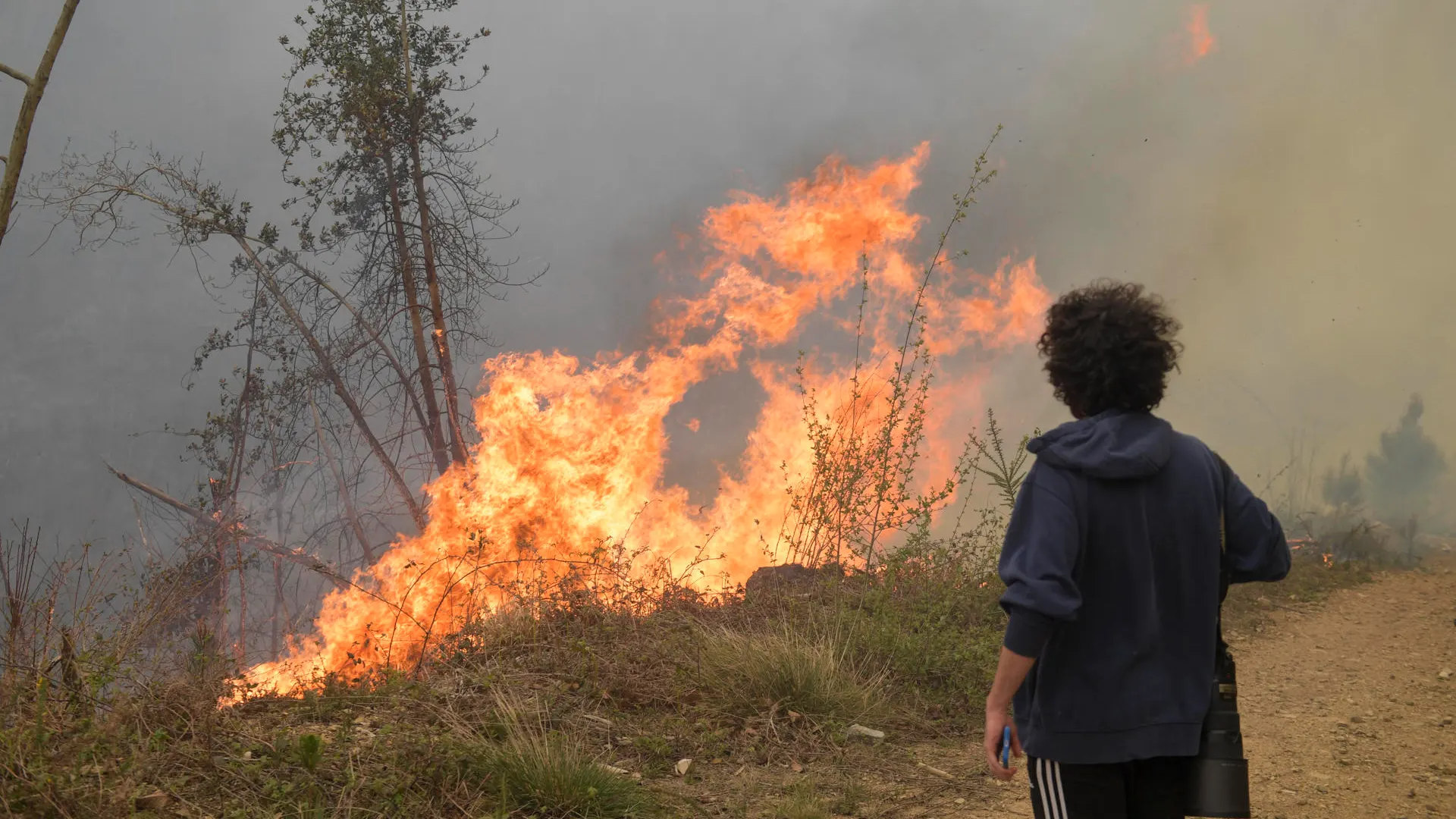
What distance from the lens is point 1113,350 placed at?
2.36 meters

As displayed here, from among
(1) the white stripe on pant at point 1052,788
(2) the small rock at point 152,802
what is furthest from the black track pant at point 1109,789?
(2) the small rock at point 152,802

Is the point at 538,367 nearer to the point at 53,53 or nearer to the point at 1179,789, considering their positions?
the point at 53,53

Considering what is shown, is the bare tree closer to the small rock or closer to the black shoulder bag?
the small rock

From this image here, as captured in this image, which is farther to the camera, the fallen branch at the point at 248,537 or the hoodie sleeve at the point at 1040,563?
the fallen branch at the point at 248,537

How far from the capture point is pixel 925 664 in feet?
21.6

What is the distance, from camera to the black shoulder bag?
2293 mm

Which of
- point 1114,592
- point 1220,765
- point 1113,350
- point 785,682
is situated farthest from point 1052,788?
point 785,682

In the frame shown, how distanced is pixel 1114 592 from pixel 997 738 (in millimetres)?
474

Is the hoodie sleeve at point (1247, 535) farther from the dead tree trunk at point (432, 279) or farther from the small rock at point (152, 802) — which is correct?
the dead tree trunk at point (432, 279)

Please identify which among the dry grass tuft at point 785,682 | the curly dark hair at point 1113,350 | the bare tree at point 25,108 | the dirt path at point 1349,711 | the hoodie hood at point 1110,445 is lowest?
the dirt path at point 1349,711

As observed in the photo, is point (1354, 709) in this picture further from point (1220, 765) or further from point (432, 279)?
point (432, 279)

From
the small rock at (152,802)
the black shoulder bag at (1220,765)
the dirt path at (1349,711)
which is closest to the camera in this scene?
the black shoulder bag at (1220,765)

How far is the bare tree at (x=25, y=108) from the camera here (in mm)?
7086

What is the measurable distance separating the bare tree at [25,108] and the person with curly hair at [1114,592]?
26.0 feet
